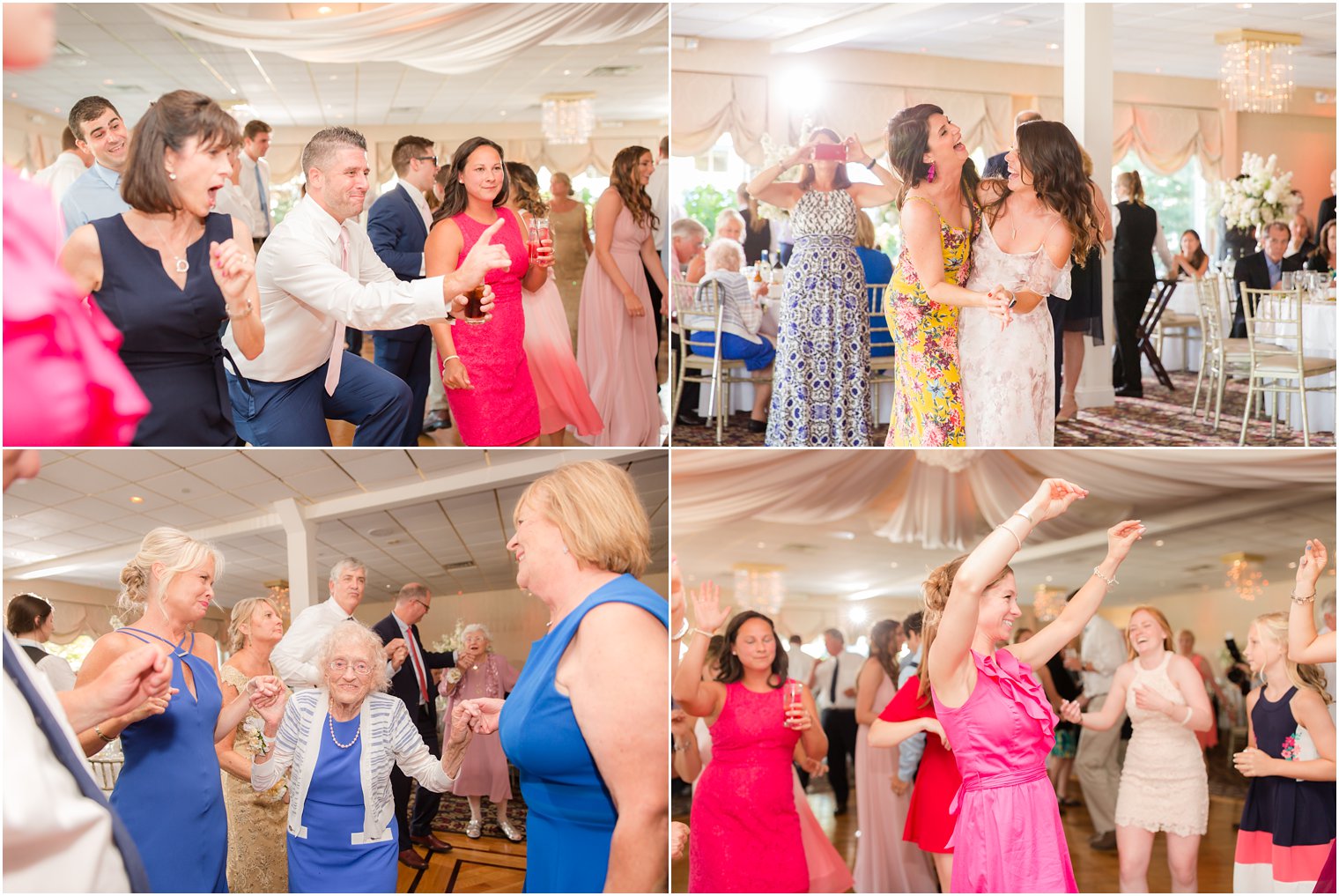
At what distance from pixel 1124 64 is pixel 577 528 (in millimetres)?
2860

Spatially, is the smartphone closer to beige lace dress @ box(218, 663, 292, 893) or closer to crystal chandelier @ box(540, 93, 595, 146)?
crystal chandelier @ box(540, 93, 595, 146)

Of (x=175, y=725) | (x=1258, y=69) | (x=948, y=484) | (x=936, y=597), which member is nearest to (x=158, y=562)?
(x=175, y=725)

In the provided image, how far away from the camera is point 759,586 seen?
3.81 metres

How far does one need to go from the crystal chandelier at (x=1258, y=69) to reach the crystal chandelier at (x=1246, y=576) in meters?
1.51

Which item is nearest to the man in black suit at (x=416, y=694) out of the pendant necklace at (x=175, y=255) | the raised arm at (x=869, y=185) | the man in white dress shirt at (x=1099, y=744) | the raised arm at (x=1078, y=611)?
the pendant necklace at (x=175, y=255)

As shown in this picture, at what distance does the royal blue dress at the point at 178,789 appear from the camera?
288 centimetres

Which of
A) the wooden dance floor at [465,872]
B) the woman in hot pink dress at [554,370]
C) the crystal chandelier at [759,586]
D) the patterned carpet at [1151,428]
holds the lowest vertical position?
the wooden dance floor at [465,872]

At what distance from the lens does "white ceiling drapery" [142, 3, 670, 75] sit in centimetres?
322

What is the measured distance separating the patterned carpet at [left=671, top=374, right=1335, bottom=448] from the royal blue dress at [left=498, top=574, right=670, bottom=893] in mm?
1365

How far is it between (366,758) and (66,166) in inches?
71.7

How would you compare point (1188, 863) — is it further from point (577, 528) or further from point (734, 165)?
point (734, 165)

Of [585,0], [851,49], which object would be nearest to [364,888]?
[585,0]

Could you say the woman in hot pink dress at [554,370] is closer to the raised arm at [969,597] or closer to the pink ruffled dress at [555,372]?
the pink ruffled dress at [555,372]

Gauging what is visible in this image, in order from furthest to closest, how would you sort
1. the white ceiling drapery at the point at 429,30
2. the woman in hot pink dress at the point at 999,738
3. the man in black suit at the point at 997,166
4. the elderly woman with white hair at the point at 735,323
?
the elderly woman with white hair at the point at 735,323 < the man in black suit at the point at 997,166 < the white ceiling drapery at the point at 429,30 < the woman in hot pink dress at the point at 999,738
